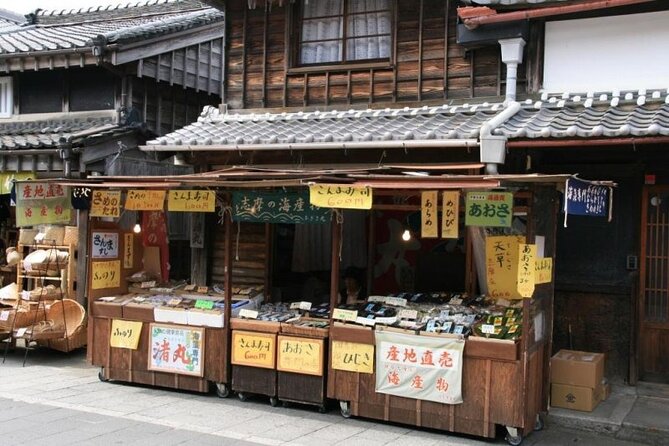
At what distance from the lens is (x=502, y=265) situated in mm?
8984

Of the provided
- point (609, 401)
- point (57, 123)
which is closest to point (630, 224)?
point (609, 401)

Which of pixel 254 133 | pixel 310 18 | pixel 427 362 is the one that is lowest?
pixel 427 362

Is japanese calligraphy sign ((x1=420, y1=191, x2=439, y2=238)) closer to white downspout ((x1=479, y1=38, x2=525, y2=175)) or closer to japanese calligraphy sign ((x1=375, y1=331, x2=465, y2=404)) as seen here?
white downspout ((x1=479, y1=38, x2=525, y2=175))

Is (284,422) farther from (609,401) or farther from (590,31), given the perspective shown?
(590,31)

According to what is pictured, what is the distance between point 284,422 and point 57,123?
29.4ft

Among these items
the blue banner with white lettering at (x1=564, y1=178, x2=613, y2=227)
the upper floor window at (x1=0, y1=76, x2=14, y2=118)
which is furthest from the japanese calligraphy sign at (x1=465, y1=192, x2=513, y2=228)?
the upper floor window at (x1=0, y1=76, x2=14, y2=118)

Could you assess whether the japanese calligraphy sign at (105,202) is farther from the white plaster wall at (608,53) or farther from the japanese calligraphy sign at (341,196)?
the white plaster wall at (608,53)

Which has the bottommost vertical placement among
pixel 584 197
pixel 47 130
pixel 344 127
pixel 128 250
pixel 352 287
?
pixel 352 287

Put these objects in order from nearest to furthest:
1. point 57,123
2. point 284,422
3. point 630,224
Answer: point 284,422 → point 630,224 → point 57,123

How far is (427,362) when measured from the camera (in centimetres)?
826

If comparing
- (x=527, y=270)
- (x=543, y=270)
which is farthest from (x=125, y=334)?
(x=543, y=270)

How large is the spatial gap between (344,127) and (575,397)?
5247mm

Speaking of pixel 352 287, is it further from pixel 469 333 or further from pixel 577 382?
pixel 577 382

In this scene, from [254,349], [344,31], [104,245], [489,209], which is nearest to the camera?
[489,209]
